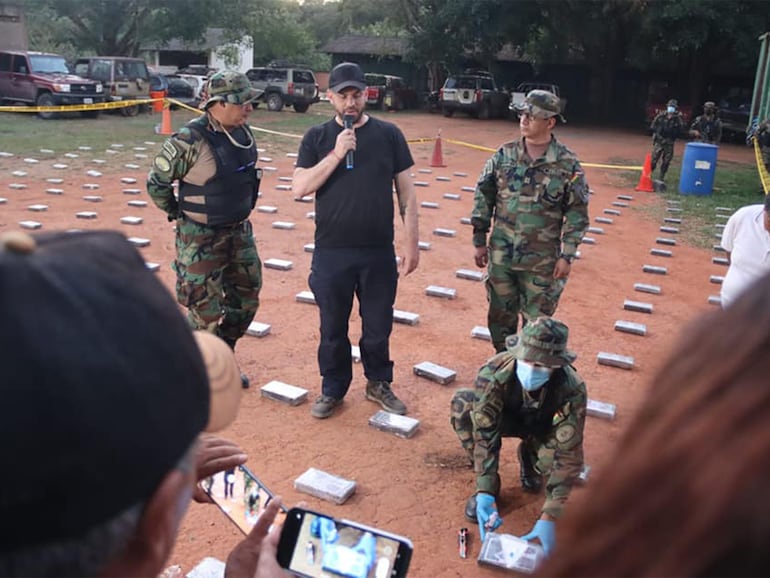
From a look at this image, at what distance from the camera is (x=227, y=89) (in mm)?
4625

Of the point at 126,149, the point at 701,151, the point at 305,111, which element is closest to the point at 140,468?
the point at 701,151

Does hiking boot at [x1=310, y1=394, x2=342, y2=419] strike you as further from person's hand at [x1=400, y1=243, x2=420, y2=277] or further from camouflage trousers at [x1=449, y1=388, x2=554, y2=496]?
camouflage trousers at [x1=449, y1=388, x2=554, y2=496]

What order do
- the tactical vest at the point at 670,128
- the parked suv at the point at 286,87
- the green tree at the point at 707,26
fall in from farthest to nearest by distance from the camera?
the parked suv at the point at 286,87
the green tree at the point at 707,26
the tactical vest at the point at 670,128

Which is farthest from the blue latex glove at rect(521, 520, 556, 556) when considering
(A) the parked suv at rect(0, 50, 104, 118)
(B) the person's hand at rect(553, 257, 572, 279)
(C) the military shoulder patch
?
(A) the parked suv at rect(0, 50, 104, 118)

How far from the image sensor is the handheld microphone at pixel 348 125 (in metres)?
4.36

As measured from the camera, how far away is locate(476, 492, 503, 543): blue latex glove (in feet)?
11.8

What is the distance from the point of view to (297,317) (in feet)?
21.2

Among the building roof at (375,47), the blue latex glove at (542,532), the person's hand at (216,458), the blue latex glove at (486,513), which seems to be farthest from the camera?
the building roof at (375,47)

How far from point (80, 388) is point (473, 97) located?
2722cm

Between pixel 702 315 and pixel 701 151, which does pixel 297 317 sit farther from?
pixel 701 151

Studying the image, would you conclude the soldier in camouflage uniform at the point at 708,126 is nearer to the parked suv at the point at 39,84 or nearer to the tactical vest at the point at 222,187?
the tactical vest at the point at 222,187

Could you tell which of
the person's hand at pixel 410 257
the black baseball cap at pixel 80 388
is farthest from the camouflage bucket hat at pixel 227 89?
the black baseball cap at pixel 80 388

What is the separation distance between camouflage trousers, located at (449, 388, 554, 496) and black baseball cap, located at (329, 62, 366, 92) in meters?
A: 1.86

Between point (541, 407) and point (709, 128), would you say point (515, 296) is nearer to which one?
point (541, 407)
